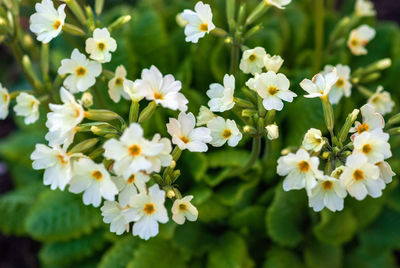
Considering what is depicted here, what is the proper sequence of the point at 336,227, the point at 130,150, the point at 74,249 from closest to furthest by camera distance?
the point at 130,150
the point at 336,227
the point at 74,249

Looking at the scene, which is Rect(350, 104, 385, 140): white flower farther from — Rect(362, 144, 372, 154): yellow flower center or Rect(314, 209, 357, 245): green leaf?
Rect(314, 209, 357, 245): green leaf

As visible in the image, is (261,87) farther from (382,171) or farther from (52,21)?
(52,21)

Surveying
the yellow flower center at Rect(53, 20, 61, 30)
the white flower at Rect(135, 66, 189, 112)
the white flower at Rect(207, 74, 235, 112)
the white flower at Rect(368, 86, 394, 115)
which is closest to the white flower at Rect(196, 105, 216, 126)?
the white flower at Rect(207, 74, 235, 112)

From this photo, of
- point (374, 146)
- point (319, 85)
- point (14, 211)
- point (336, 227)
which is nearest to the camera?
point (374, 146)

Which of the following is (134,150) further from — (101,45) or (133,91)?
(101,45)

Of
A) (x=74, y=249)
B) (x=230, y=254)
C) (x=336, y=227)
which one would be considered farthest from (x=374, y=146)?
(x=74, y=249)

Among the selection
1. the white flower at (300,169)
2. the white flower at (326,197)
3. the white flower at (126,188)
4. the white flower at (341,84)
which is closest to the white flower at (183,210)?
the white flower at (126,188)

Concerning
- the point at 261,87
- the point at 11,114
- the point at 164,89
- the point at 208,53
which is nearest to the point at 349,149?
the point at 261,87

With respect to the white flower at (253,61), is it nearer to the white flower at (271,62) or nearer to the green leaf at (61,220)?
the white flower at (271,62)
